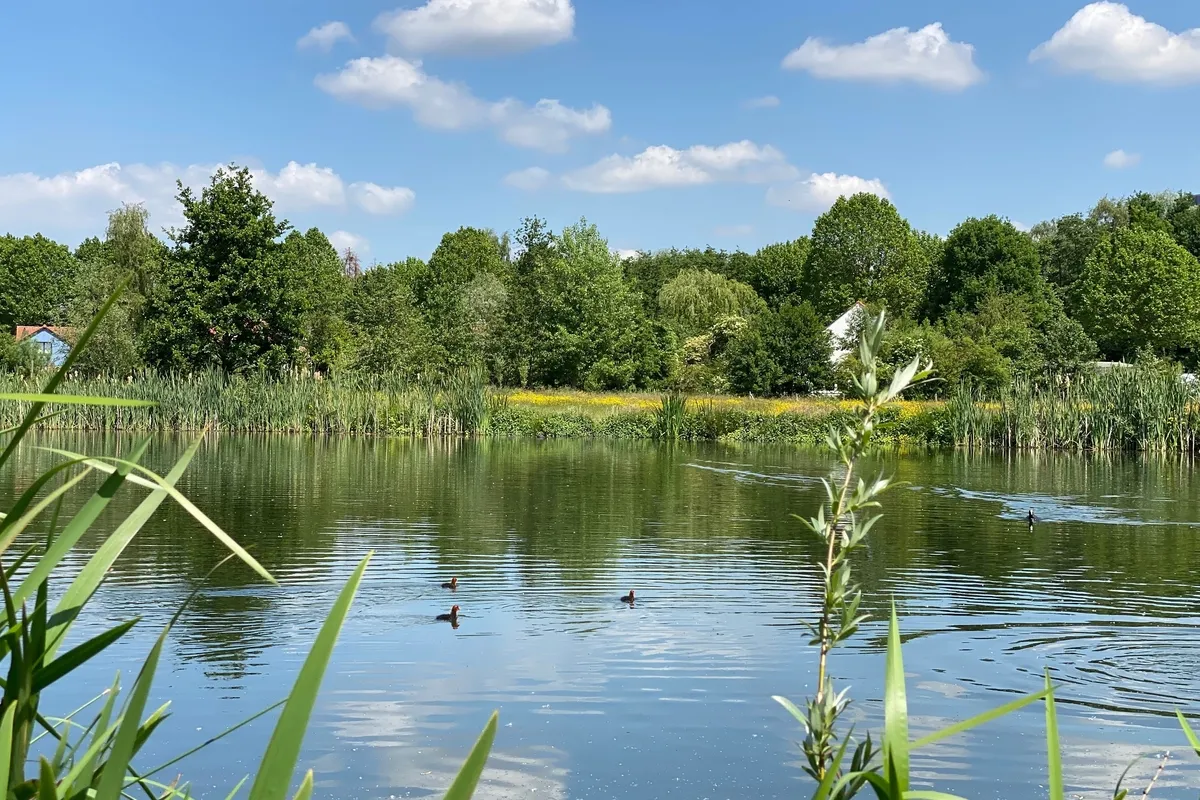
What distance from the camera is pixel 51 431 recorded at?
110 ft

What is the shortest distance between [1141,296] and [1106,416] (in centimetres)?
2496

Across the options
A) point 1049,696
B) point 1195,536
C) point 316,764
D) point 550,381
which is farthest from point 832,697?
point 550,381

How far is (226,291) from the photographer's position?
3938 cm

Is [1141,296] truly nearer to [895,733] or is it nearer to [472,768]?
[895,733]

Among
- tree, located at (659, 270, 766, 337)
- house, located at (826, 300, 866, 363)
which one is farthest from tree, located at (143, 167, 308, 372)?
tree, located at (659, 270, 766, 337)

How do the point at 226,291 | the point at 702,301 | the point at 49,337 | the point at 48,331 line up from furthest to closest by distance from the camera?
the point at 49,337 → the point at 48,331 → the point at 702,301 → the point at 226,291

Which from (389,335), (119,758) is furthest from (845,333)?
(119,758)

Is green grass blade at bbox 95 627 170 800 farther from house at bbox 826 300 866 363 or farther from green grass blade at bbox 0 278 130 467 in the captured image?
house at bbox 826 300 866 363

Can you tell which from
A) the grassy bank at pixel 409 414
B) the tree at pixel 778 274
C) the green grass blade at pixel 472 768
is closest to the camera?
the green grass blade at pixel 472 768

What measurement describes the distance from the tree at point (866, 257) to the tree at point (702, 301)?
17.8 feet

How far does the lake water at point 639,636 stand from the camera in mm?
6344

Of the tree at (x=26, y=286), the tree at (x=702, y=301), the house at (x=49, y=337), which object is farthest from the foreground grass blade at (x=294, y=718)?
the tree at (x=26, y=286)

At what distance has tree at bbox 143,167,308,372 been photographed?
127 feet

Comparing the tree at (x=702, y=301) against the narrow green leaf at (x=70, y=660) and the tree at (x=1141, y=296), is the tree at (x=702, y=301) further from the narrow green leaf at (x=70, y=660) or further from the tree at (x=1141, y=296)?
the narrow green leaf at (x=70, y=660)
